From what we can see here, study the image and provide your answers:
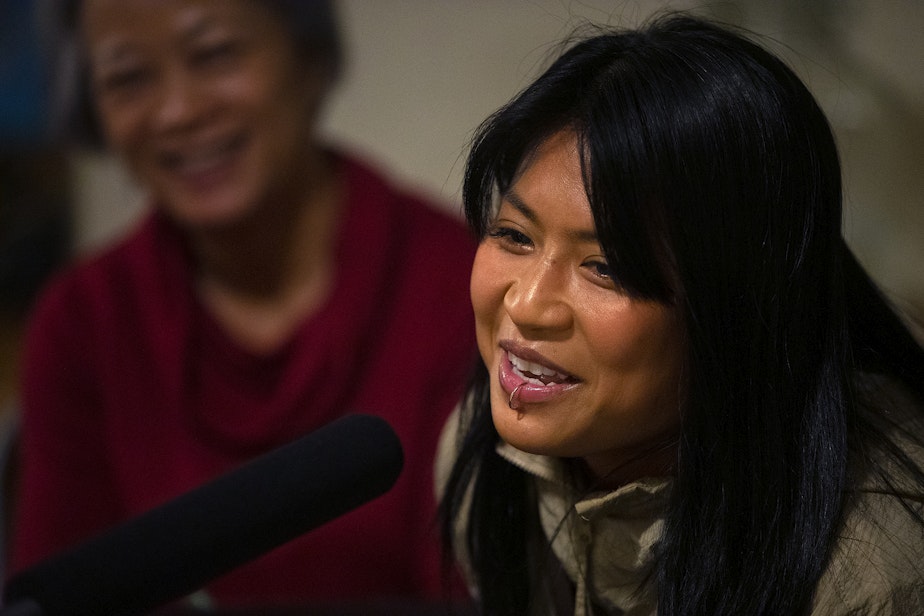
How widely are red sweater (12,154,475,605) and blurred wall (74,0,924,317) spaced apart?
11cm

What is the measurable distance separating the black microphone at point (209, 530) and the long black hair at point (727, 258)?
0.13 meters

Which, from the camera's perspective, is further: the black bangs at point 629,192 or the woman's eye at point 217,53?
the woman's eye at point 217,53

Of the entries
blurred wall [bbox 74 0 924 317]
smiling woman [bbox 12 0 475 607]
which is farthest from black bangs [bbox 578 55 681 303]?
smiling woman [bbox 12 0 475 607]

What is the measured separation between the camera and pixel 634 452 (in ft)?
1.67

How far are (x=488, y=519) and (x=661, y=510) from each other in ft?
0.36

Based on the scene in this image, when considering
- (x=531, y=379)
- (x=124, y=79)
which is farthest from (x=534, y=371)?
(x=124, y=79)

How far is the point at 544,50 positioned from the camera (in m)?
0.78

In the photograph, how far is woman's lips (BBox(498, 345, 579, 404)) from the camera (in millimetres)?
462

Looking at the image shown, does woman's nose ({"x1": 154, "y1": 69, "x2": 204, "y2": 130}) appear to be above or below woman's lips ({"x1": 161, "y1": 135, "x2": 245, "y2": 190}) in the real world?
above

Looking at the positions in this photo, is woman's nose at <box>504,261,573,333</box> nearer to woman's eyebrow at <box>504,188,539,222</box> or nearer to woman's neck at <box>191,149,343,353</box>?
woman's eyebrow at <box>504,188,539,222</box>

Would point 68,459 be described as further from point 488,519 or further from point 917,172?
point 917,172

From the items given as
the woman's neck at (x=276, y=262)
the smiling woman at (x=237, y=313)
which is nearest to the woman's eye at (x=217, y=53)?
the smiling woman at (x=237, y=313)

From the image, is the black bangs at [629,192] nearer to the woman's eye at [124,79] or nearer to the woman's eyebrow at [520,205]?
the woman's eyebrow at [520,205]

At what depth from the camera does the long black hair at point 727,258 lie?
1.43 ft
